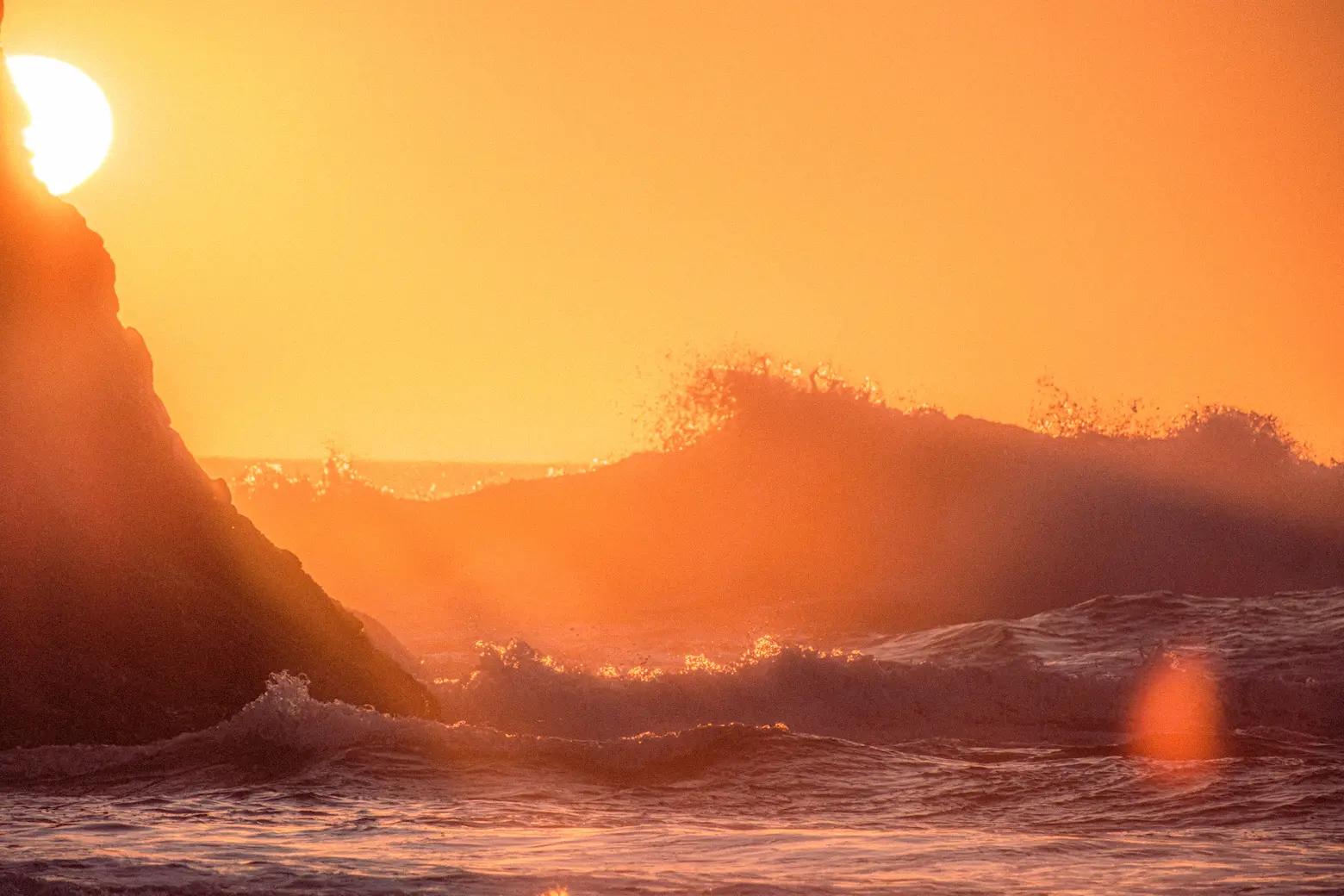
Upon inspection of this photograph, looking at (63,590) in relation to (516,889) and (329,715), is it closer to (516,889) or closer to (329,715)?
(329,715)

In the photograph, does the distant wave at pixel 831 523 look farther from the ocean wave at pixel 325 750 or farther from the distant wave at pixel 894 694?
the ocean wave at pixel 325 750

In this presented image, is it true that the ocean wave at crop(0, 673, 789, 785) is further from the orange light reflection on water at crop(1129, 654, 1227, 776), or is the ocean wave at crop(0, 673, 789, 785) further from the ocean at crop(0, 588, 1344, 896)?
the orange light reflection on water at crop(1129, 654, 1227, 776)

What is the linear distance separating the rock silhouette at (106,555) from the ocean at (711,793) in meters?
0.32

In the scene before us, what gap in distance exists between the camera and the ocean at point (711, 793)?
6.08 metres

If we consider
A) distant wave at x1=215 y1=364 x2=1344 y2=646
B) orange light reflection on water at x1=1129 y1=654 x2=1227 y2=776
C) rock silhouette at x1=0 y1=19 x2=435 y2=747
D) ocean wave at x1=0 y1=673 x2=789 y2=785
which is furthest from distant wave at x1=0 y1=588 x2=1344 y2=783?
distant wave at x1=215 y1=364 x2=1344 y2=646

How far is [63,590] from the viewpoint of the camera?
8578mm

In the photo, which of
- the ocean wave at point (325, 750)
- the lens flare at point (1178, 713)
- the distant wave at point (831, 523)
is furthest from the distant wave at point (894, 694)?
the distant wave at point (831, 523)

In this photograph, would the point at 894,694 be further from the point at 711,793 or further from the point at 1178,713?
the point at 711,793

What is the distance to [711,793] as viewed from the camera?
830cm

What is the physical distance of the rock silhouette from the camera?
330 inches

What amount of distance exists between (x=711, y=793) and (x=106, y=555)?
374 cm

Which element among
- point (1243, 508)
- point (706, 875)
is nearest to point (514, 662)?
point (706, 875)

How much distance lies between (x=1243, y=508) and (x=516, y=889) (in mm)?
22288

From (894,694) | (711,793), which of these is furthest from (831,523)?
(711,793)
